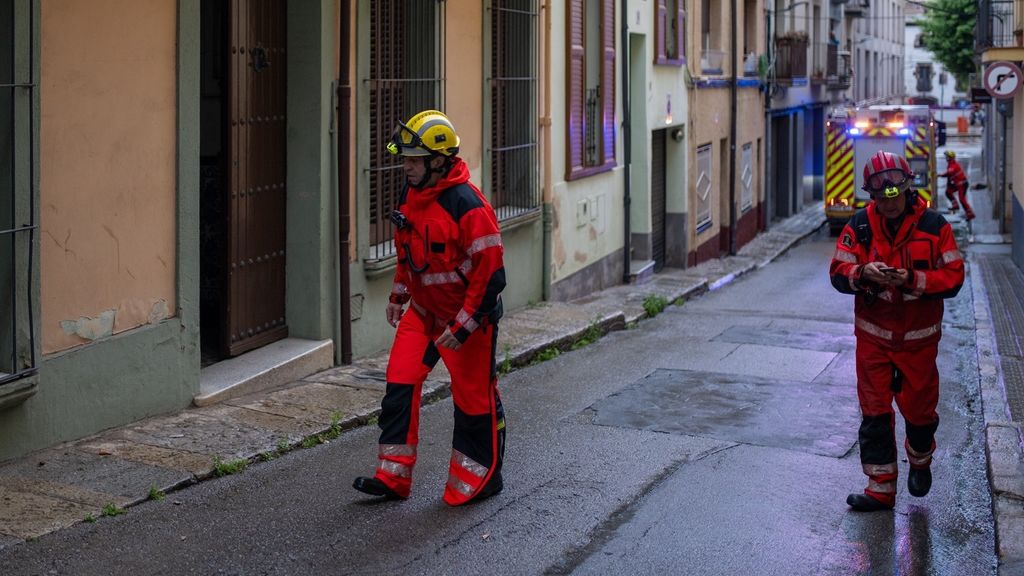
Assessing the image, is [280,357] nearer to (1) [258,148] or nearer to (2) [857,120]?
(1) [258,148]

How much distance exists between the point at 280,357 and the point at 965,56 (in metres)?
36.0

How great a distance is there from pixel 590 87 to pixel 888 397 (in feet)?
35.1

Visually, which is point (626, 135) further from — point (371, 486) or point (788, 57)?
point (788, 57)

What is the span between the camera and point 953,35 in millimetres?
41312

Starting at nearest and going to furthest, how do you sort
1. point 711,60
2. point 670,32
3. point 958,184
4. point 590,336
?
point 590,336, point 670,32, point 711,60, point 958,184

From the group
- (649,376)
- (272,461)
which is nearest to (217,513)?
(272,461)

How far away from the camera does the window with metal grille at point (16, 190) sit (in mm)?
6461

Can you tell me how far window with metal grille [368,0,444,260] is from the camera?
10.4 metres

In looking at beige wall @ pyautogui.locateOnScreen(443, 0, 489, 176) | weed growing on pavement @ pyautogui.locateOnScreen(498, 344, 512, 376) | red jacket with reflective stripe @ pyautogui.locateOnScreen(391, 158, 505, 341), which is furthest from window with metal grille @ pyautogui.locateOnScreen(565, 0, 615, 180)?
red jacket with reflective stripe @ pyautogui.locateOnScreen(391, 158, 505, 341)

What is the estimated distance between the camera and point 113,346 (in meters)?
7.34

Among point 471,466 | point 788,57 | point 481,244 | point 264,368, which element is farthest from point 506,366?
point 788,57

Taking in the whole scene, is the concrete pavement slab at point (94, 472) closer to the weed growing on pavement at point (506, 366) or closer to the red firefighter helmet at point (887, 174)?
the red firefighter helmet at point (887, 174)

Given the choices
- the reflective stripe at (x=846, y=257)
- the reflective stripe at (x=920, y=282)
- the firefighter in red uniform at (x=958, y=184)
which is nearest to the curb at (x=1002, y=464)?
the reflective stripe at (x=920, y=282)

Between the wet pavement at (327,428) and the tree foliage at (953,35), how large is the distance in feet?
94.2
